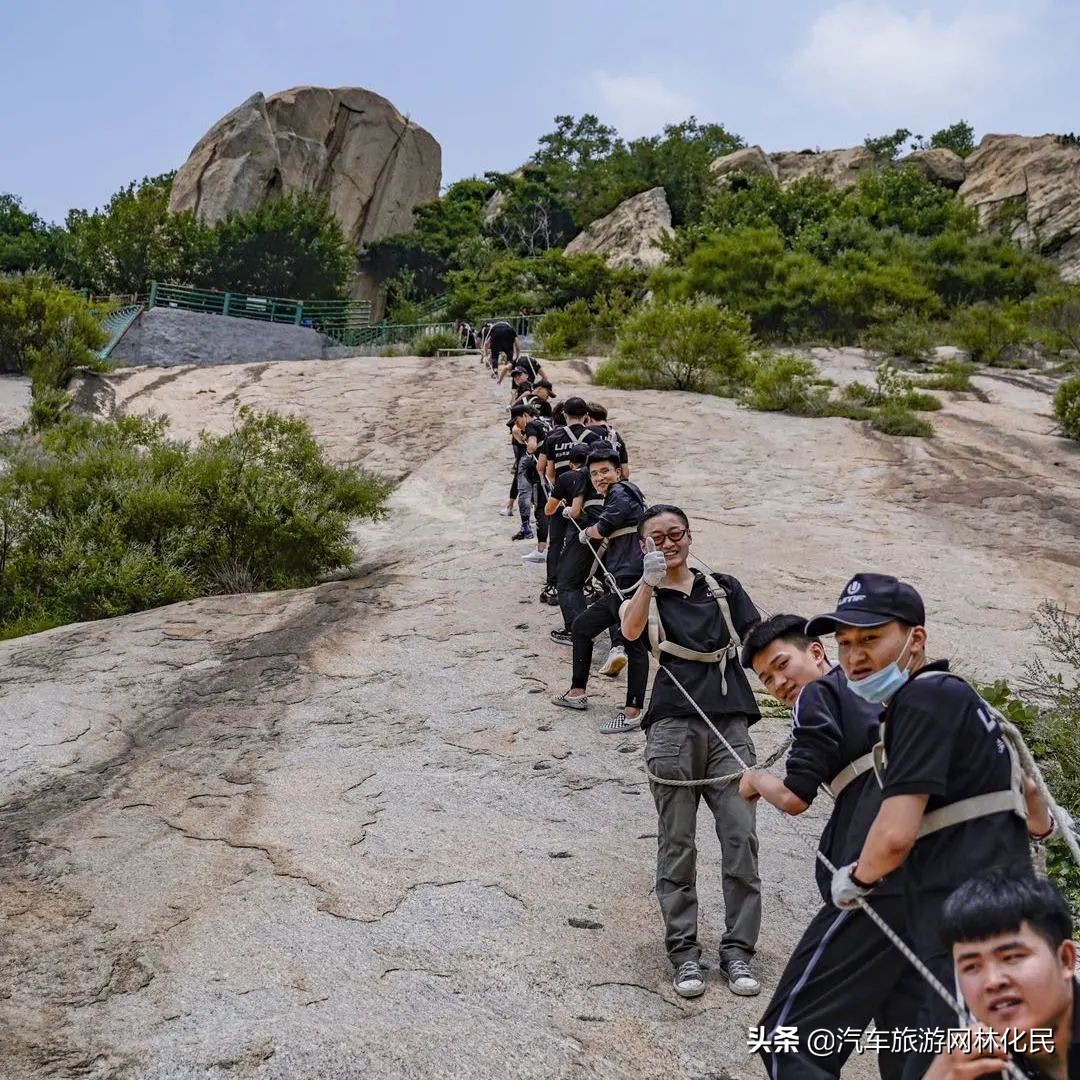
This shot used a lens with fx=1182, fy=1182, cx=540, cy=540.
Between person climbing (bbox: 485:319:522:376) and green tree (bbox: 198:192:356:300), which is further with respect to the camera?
green tree (bbox: 198:192:356:300)

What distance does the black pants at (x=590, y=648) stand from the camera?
298 inches

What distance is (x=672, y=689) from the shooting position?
488 centimetres

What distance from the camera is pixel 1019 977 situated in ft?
6.56

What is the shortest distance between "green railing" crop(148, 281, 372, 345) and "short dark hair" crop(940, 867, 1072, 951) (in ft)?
98.6

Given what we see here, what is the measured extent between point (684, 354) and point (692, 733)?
1645 centimetres

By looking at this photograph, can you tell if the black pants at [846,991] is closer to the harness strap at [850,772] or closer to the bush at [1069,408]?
the harness strap at [850,772]

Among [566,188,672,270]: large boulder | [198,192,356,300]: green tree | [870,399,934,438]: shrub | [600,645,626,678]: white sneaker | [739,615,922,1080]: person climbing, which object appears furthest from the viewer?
[566,188,672,270]: large boulder

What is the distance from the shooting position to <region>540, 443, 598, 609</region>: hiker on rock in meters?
8.80

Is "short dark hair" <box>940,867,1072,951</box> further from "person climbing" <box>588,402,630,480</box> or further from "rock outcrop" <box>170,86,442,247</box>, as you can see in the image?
"rock outcrop" <box>170,86,442,247</box>

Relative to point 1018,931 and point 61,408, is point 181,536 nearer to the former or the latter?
point 61,408

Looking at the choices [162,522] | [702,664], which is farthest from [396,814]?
[162,522]

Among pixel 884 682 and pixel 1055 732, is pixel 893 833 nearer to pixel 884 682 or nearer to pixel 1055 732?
pixel 884 682

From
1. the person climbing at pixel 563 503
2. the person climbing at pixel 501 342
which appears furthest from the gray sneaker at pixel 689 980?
the person climbing at pixel 501 342

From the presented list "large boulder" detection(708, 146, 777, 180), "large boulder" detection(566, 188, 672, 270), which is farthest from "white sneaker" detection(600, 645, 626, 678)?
"large boulder" detection(708, 146, 777, 180)
